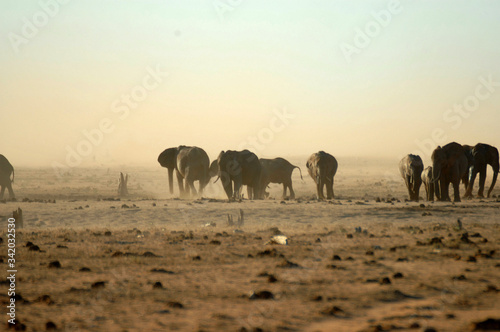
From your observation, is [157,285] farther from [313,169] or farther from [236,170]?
[313,169]

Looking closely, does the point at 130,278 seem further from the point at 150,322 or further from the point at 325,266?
the point at 325,266

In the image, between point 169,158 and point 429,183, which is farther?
point 169,158

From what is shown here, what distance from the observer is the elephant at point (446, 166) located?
105 ft

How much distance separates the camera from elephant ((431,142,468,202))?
32.0m

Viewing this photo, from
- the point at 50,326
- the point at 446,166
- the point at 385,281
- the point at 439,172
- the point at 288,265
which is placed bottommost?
the point at 50,326

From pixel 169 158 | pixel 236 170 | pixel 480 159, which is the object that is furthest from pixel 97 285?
pixel 480 159

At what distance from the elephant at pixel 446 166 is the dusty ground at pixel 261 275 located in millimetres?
8048

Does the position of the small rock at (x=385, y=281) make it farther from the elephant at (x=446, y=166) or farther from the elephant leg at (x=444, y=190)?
the elephant leg at (x=444, y=190)

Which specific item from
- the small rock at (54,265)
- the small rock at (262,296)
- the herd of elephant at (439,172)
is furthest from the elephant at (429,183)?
the small rock at (262,296)

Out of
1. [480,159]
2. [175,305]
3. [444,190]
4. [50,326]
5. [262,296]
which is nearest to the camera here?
[50,326]

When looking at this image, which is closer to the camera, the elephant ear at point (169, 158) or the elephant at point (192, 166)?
the elephant at point (192, 166)

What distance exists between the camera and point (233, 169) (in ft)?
114

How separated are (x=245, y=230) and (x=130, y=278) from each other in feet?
29.0

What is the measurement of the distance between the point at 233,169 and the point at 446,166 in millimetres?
11547
